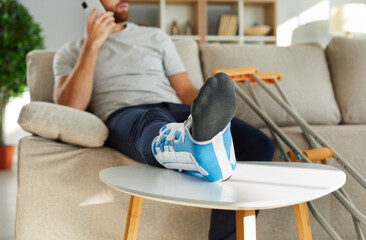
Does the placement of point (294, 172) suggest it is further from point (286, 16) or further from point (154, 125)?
point (286, 16)

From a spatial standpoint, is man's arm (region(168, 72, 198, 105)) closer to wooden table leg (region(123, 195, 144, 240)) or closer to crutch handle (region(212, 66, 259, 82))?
crutch handle (region(212, 66, 259, 82))

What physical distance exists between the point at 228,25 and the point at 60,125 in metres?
3.29

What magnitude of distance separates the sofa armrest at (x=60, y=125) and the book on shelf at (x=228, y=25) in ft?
10.5

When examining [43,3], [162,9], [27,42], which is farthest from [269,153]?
[43,3]

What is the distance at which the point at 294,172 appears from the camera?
82 cm

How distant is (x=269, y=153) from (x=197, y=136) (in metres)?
0.59

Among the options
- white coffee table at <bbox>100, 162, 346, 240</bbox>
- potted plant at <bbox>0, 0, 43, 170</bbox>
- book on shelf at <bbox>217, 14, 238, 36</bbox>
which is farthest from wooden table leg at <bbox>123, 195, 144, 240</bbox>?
book on shelf at <bbox>217, 14, 238, 36</bbox>

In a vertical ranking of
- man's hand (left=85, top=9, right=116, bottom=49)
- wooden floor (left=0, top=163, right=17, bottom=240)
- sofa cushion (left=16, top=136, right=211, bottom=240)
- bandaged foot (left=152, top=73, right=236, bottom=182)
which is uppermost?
man's hand (left=85, top=9, right=116, bottom=49)

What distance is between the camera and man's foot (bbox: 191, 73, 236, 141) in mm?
630

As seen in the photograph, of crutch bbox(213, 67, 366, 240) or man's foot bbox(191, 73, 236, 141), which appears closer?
man's foot bbox(191, 73, 236, 141)

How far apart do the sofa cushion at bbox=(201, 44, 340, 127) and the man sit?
0.35 meters

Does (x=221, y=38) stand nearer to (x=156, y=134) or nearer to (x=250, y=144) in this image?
(x=250, y=144)

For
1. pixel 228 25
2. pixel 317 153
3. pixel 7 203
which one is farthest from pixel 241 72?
pixel 228 25

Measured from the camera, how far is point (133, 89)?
1.54 metres
